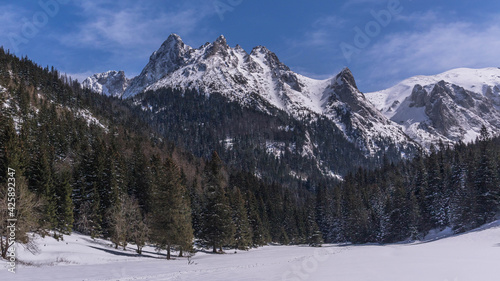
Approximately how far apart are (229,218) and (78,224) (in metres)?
25.0

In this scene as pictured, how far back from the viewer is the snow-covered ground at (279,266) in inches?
692

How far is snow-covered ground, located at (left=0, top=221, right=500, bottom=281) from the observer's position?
57.7 ft

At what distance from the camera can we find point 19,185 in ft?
114

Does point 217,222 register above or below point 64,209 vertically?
below

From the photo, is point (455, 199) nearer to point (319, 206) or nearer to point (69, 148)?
point (319, 206)

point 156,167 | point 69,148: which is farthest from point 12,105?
point 156,167

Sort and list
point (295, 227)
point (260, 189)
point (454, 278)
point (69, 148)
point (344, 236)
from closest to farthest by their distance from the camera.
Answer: point (454, 278)
point (69, 148)
point (344, 236)
point (295, 227)
point (260, 189)

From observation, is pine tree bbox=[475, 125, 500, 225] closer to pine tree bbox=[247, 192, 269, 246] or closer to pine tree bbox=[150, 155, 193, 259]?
pine tree bbox=[247, 192, 269, 246]

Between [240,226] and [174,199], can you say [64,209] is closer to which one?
[174,199]

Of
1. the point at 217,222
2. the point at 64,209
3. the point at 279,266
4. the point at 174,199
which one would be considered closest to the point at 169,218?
the point at 174,199

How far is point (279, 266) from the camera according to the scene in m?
27.8

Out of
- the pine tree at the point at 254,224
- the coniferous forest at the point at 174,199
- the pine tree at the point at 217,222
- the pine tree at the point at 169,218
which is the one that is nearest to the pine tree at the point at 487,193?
the coniferous forest at the point at 174,199

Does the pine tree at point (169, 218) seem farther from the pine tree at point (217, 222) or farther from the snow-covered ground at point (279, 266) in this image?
the pine tree at point (217, 222)

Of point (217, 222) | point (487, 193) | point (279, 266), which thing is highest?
point (487, 193)
